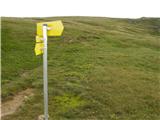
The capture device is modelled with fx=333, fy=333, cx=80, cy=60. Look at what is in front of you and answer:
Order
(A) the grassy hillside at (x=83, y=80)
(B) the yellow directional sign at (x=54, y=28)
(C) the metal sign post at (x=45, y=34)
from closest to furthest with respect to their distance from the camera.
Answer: (C) the metal sign post at (x=45, y=34) < (B) the yellow directional sign at (x=54, y=28) < (A) the grassy hillside at (x=83, y=80)

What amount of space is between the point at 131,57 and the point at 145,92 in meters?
12.1

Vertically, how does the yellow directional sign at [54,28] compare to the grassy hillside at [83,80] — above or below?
above

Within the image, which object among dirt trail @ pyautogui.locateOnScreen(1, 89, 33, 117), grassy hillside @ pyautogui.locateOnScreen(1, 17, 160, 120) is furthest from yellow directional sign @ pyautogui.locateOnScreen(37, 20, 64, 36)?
dirt trail @ pyautogui.locateOnScreen(1, 89, 33, 117)

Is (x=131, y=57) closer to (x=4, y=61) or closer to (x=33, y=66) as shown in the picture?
(x=33, y=66)

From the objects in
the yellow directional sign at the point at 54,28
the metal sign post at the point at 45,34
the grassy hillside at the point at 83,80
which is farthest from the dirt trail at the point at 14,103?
the yellow directional sign at the point at 54,28

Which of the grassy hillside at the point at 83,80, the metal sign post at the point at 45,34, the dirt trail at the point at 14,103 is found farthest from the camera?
the grassy hillside at the point at 83,80

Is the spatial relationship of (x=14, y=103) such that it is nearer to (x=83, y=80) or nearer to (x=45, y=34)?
(x=83, y=80)

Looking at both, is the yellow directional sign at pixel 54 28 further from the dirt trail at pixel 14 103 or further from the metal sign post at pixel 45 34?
the dirt trail at pixel 14 103

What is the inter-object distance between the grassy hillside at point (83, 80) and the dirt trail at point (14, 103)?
13.1 inches

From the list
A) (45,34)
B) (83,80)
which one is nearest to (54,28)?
(45,34)

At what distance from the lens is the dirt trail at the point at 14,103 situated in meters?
16.2

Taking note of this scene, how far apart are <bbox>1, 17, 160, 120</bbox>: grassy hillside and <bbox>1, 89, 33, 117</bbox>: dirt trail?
33cm

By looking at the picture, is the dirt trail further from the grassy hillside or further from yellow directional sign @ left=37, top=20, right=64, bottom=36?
yellow directional sign @ left=37, top=20, right=64, bottom=36

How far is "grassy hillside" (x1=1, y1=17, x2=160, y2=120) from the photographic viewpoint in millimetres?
16656
